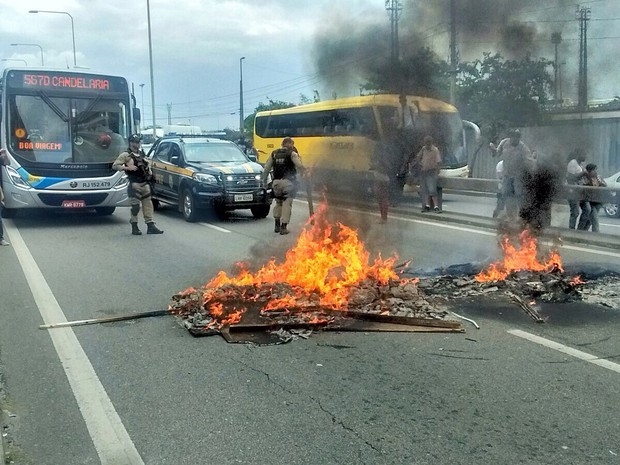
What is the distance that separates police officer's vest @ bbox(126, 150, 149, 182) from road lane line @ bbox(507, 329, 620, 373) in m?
8.17

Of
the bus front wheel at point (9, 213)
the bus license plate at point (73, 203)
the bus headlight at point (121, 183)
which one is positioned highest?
the bus headlight at point (121, 183)

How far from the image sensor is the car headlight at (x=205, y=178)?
13797 millimetres

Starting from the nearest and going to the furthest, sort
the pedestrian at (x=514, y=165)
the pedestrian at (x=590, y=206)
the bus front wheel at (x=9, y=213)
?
the pedestrian at (x=514, y=165)
the pedestrian at (x=590, y=206)
the bus front wheel at (x=9, y=213)

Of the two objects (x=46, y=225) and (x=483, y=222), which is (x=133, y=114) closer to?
(x=46, y=225)

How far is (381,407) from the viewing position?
3945 mm

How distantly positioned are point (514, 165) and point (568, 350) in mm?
6101

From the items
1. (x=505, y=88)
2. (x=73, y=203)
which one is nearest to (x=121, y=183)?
(x=73, y=203)

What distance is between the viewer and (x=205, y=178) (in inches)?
545

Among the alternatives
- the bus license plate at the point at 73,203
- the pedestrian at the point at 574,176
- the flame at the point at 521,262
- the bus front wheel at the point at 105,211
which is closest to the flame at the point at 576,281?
the flame at the point at 521,262

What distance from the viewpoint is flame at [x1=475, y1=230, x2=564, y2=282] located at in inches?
286

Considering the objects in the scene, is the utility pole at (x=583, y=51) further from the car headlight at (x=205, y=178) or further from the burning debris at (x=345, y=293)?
the car headlight at (x=205, y=178)

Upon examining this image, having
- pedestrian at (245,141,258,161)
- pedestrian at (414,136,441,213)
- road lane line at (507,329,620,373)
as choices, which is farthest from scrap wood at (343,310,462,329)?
pedestrian at (245,141,258,161)

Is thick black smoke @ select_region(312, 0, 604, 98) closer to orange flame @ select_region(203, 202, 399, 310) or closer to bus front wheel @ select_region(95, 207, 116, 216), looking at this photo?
orange flame @ select_region(203, 202, 399, 310)

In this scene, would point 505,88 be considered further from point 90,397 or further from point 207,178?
point 90,397
